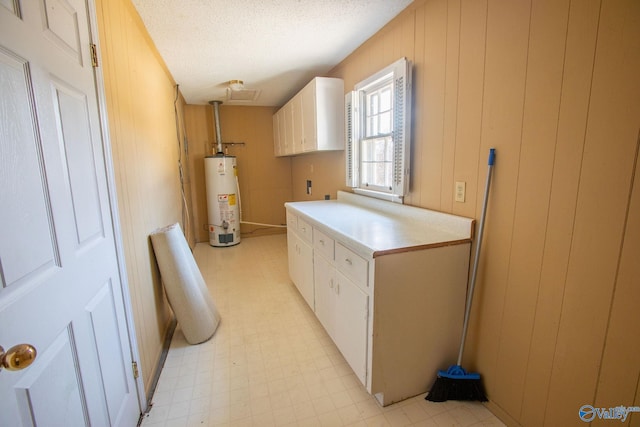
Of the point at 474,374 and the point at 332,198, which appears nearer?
the point at 474,374

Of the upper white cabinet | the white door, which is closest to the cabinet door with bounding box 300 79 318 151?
the upper white cabinet

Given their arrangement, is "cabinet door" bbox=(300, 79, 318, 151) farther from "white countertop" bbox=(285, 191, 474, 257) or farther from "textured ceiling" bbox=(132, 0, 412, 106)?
"white countertop" bbox=(285, 191, 474, 257)

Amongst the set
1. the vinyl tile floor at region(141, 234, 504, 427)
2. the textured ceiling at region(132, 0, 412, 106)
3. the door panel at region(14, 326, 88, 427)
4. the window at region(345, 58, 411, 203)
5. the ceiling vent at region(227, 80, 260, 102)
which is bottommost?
the vinyl tile floor at region(141, 234, 504, 427)

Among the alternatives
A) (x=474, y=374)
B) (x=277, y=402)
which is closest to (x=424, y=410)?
(x=474, y=374)

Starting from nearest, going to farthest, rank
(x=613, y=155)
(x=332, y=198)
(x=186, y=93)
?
(x=613, y=155), (x=332, y=198), (x=186, y=93)

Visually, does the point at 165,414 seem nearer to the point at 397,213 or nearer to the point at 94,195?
the point at 94,195

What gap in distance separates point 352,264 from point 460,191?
0.73m

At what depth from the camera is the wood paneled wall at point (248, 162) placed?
4766 mm

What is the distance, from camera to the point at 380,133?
2400 millimetres

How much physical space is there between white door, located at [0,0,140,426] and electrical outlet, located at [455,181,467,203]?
1.75 meters

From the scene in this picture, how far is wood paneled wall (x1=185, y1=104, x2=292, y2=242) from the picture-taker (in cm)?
477

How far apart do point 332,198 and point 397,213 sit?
4.43 feet

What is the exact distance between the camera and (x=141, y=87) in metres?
2.08

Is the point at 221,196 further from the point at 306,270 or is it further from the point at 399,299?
the point at 399,299
